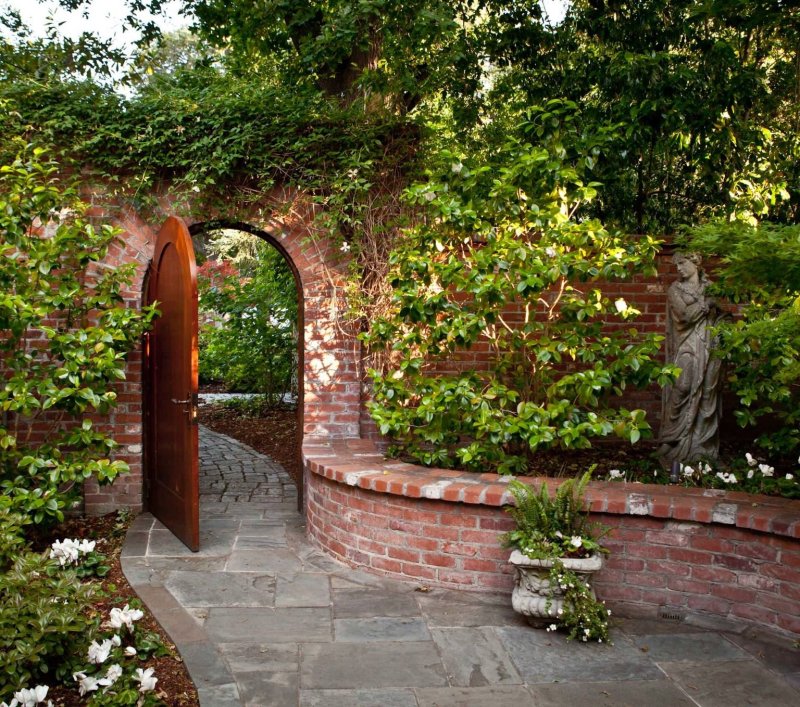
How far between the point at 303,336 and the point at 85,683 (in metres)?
3.69

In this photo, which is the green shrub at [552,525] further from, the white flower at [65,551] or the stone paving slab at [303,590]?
the white flower at [65,551]

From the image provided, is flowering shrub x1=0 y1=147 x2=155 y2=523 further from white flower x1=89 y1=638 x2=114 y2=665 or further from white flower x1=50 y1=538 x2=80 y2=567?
white flower x1=89 y1=638 x2=114 y2=665

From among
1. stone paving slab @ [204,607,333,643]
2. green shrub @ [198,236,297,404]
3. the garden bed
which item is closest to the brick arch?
the garden bed

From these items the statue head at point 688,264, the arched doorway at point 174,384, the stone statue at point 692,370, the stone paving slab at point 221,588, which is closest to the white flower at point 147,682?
the stone paving slab at point 221,588

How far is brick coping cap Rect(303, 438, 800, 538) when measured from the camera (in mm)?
4387

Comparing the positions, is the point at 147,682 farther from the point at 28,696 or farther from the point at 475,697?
the point at 475,697

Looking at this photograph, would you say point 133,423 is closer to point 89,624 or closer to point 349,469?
point 349,469

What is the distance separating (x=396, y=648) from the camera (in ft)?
13.4

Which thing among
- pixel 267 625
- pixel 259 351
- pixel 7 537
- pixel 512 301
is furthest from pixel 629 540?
pixel 259 351

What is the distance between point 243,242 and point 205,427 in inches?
203

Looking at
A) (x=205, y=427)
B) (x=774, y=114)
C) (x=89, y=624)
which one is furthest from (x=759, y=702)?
(x=205, y=427)

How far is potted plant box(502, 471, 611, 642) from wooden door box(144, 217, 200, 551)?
2398 millimetres

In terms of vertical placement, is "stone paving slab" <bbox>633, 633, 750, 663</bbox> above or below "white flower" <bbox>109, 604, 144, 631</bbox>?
below

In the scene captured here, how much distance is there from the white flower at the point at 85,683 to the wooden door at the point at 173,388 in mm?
2213
